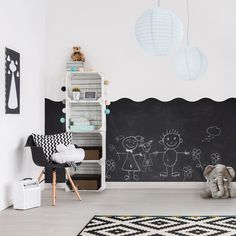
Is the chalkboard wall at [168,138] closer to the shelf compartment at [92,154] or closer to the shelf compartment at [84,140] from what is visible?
the shelf compartment at [84,140]

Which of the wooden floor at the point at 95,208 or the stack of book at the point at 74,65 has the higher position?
the stack of book at the point at 74,65

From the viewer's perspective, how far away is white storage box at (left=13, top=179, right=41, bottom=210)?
16.1 feet

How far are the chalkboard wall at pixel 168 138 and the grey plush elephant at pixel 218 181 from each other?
17.3 inches

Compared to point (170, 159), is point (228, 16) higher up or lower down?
higher up

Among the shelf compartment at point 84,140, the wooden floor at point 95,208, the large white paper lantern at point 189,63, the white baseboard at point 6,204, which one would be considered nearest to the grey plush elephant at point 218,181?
the wooden floor at point 95,208

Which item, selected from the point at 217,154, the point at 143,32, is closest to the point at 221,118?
the point at 217,154

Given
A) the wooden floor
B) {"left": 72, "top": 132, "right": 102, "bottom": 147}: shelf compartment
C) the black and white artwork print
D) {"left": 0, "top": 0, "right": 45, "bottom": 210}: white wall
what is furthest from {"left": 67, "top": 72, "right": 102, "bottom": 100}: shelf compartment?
the wooden floor

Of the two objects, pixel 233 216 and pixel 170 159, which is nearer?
pixel 233 216

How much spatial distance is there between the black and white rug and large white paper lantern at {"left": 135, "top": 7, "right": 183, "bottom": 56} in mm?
1530

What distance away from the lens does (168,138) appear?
20.7 ft

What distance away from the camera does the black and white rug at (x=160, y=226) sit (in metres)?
3.91

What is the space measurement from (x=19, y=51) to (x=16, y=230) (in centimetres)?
228

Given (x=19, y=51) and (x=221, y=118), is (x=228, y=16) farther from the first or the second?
(x=19, y=51)

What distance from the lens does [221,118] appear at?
626cm
